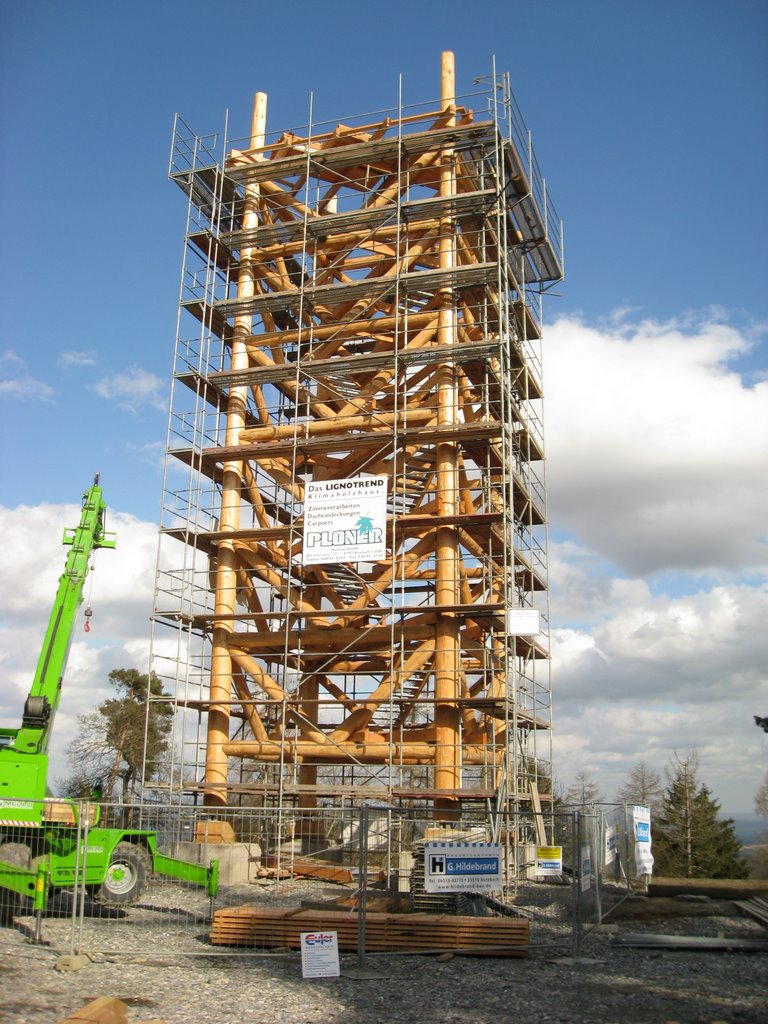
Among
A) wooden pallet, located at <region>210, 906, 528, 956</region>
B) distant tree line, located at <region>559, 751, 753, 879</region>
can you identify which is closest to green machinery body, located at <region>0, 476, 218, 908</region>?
wooden pallet, located at <region>210, 906, 528, 956</region>

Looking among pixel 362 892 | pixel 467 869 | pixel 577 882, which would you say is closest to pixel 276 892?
pixel 467 869

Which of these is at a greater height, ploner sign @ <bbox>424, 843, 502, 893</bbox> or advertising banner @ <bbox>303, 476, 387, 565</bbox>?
advertising banner @ <bbox>303, 476, 387, 565</bbox>

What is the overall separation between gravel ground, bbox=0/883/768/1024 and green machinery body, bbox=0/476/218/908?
110cm

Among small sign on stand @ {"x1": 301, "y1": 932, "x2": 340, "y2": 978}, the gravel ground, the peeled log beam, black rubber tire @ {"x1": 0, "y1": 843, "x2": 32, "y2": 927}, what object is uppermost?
the peeled log beam

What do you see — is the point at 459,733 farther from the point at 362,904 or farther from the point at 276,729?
the point at 362,904

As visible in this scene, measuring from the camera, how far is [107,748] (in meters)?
48.5

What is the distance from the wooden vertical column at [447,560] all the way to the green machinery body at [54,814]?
756 centimetres

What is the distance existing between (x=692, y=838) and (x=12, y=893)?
4033 centimetres

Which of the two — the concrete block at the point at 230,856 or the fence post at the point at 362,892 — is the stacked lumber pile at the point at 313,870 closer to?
the concrete block at the point at 230,856

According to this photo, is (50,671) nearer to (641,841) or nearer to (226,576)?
(226,576)

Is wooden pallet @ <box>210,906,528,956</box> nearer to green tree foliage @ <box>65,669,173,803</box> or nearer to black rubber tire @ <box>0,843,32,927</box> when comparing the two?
black rubber tire @ <box>0,843,32,927</box>

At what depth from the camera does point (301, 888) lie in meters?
20.4

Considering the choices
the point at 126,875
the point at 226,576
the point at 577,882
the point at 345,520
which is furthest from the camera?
the point at 226,576

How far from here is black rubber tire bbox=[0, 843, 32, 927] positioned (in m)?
15.0
